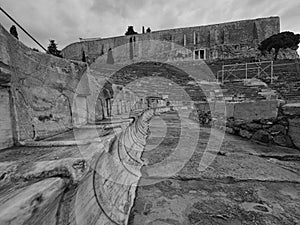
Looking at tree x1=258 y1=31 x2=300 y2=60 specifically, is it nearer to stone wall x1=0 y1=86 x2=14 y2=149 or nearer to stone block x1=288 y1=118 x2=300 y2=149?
stone block x1=288 y1=118 x2=300 y2=149

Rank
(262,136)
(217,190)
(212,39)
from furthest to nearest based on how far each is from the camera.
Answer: (212,39) < (262,136) < (217,190)

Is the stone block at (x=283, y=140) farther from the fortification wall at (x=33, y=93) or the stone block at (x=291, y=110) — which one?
the fortification wall at (x=33, y=93)

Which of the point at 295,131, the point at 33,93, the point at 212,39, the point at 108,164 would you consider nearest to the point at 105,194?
the point at 108,164

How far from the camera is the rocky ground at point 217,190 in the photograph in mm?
1131

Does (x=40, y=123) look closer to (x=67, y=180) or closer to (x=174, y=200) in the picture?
(x=67, y=180)

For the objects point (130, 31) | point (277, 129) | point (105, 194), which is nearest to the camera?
point (105, 194)

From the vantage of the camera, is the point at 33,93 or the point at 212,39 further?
the point at 212,39

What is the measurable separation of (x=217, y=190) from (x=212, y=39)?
34.2 m

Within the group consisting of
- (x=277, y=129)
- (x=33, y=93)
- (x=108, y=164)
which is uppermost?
(x=33, y=93)

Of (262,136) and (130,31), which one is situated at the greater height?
(130,31)

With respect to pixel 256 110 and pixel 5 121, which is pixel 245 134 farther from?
pixel 5 121

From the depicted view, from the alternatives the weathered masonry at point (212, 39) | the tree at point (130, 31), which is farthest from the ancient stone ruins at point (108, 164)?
the tree at point (130, 31)

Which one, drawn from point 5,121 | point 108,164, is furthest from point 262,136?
point 5,121

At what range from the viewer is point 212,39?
3086 centimetres
